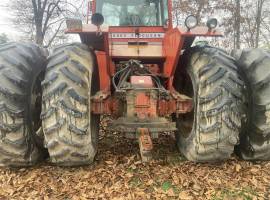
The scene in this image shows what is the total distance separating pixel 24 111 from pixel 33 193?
1.05 m

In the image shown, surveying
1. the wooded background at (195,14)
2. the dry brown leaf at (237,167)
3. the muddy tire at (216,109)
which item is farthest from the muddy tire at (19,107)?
the wooded background at (195,14)

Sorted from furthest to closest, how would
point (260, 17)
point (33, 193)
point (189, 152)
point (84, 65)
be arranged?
point (260, 17) < point (189, 152) < point (84, 65) < point (33, 193)

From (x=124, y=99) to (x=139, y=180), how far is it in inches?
41.9

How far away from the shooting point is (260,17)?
25.6 metres

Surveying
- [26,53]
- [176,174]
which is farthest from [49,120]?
[176,174]

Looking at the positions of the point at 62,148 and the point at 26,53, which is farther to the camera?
the point at 26,53

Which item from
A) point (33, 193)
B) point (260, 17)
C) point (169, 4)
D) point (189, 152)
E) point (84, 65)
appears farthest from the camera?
point (260, 17)

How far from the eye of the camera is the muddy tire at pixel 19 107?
15.8ft

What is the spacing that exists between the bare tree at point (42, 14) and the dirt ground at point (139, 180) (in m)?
15.9

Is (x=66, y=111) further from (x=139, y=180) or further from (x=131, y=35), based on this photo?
(x=131, y=35)

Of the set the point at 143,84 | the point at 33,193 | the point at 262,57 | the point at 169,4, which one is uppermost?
the point at 169,4

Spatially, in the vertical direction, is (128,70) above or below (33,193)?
above

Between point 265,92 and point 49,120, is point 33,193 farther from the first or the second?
point 265,92

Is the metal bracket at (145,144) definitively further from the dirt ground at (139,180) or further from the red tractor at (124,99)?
the dirt ground at (139,180)
